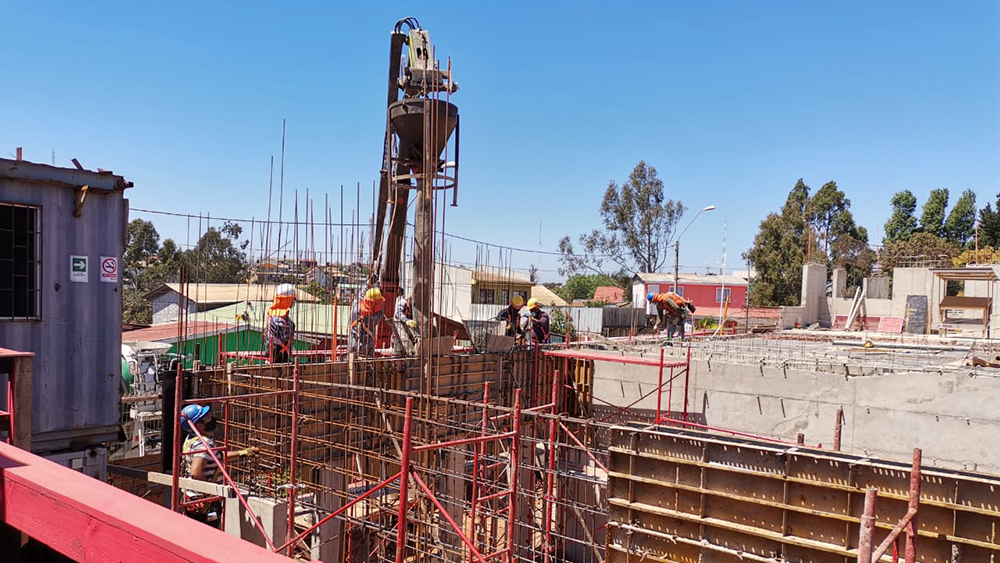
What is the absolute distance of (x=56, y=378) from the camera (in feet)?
25.3

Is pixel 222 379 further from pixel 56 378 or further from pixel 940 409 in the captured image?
pixel 940 409

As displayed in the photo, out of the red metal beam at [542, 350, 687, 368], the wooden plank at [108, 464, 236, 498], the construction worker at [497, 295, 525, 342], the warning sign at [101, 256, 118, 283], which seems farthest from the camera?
the construction worker at [497, 295, 525, 342]

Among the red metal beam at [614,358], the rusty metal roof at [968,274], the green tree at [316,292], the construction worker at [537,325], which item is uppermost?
the rusty metal roof at [968,274]

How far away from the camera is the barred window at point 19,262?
7.38m

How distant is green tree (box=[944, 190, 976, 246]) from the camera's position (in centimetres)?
5531

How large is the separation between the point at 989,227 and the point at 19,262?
211 ft

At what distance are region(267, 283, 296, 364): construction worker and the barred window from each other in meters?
3.31

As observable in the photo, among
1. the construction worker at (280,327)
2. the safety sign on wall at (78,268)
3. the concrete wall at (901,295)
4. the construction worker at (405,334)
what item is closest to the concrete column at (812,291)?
the concrete wall at (901,295)

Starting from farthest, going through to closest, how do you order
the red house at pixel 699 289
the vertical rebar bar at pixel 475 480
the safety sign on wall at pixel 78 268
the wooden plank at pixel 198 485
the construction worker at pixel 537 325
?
the red house at pixel 699 289 < the construction worker at pixel 537 325 < the safety sign on wall at pixel 78 268 < the wooden plank at pixel 198 485 < the vertical rebar bar at pixel 475 480

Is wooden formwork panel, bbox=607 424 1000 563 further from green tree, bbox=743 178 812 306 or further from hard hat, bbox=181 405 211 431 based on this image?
green tree, bbox=743 178 812 306

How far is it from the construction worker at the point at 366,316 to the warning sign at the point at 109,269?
12.3 feet

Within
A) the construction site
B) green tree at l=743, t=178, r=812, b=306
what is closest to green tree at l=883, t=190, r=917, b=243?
green tree at l=743, t=178, r=812, b=306

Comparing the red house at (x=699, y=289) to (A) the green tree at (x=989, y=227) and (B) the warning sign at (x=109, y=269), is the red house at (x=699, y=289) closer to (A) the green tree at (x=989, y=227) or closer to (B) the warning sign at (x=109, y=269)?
(A) the green tree at (x=989, y=227)

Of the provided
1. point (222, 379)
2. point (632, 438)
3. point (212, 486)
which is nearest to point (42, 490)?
point (632, 438)
